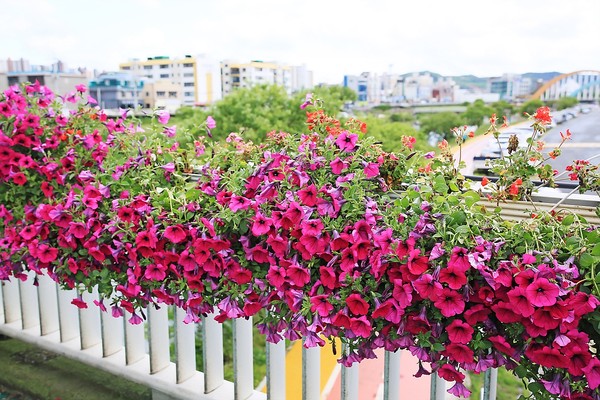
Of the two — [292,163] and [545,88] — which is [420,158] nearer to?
[292,163]

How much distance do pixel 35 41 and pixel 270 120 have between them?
9.80m

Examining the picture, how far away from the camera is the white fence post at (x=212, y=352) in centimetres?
157

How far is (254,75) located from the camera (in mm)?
16609

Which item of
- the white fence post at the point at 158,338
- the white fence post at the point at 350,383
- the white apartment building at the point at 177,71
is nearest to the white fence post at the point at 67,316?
the white fence post at the point at 158,338

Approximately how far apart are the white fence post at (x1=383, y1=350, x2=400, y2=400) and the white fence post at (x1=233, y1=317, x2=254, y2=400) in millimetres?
392

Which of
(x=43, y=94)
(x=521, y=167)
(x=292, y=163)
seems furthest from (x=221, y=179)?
(x=43, y=94)

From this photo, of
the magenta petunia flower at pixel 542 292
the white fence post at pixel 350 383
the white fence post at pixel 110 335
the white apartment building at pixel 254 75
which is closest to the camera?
the magenta petunia flower at pixel 542 292

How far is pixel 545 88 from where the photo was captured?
7.91 feet

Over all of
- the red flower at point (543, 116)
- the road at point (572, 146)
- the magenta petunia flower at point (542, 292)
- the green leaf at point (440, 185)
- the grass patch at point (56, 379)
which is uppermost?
the red flower at point (543, 116)

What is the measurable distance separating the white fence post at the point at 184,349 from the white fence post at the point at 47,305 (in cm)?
68

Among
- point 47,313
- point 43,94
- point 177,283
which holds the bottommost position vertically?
point 47,313

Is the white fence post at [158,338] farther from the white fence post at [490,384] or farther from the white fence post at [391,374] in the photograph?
the white fence post at [490,384]

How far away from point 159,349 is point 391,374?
30.4 inches

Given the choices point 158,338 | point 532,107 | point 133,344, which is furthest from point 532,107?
point 133,344
